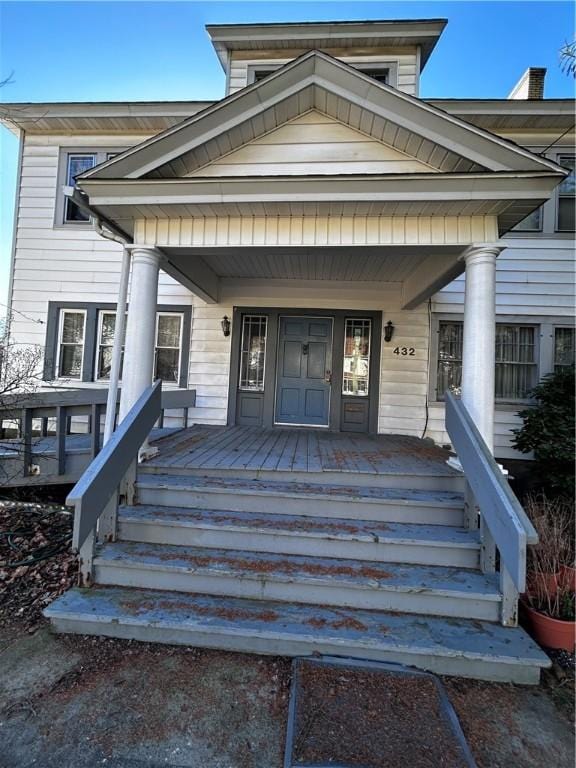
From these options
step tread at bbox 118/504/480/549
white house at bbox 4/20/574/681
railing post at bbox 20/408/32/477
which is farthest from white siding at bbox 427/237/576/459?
railing post at bbox 20/408/32/477

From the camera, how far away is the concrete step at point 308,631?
2074mm

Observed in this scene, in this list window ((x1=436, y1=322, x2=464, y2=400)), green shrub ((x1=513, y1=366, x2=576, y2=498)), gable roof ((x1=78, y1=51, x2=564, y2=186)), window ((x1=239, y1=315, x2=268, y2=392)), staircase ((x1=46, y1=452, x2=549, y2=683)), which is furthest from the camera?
window ((x1=239, y1=315, x2=268, y2=392))

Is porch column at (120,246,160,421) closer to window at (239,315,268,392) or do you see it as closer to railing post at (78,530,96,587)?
railing post at (78,530,96,587)

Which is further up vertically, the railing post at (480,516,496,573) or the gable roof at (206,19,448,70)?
the gable roof at (206,19,448,70)

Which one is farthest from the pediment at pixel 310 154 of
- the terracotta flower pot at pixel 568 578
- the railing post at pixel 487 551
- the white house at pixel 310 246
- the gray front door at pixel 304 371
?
the terracotta flower pot at pixel 568 578

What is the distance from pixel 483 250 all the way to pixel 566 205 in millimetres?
3887

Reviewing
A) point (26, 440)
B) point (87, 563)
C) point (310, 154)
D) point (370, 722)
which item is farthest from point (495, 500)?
point (26, 440)

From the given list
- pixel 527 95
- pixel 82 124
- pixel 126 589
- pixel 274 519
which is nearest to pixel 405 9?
pixel 527 95

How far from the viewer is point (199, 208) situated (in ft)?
11.4

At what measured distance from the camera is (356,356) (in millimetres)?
6148

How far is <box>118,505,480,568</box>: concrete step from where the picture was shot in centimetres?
269

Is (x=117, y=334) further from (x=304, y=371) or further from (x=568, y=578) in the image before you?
(x=568, y=578)

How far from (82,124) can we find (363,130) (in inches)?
202

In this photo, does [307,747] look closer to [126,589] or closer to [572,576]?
[126,589]
